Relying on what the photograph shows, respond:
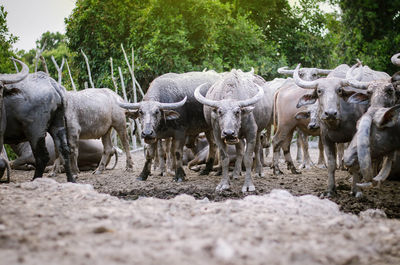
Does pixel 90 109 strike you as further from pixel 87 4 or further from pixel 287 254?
pixel 87 4

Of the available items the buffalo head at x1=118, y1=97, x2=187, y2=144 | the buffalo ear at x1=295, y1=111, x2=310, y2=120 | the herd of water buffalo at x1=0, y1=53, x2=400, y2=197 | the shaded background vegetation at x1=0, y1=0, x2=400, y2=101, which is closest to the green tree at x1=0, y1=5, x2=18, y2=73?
the shaded background vegetation at x1=0, y1=0, x2=400, y2=101

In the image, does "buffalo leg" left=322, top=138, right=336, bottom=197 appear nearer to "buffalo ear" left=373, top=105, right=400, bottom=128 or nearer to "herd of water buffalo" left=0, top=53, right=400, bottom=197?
"herd of water buffalo" left=0, top=53, right=400, bottom=197

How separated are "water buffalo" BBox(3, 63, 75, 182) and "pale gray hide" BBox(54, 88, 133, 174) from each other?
1.83 metres

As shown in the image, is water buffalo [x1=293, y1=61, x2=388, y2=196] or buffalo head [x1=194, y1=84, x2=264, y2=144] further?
buffalo head [x1=194, y1=84, x2=264, y2=144]

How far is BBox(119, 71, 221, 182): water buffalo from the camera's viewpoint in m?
8.62

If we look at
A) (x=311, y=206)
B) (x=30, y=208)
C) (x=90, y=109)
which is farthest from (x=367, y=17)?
(x=30, y=208)

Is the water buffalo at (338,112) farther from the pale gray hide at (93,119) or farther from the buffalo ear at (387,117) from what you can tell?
the pale gray hide at (93,119)

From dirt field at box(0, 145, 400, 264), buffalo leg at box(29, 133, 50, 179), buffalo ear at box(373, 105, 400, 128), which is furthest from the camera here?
buffalo leg at box(29, 133, 50, 179)

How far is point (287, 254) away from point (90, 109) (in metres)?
8.27

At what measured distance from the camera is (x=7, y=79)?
7.45m

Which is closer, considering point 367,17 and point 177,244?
point 177,244

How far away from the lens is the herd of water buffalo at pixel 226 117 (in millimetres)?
6273

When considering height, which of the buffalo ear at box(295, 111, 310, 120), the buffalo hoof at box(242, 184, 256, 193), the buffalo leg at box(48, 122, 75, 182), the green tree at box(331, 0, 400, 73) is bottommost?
the buffalo hoof at box(242, 184, 256, 193)

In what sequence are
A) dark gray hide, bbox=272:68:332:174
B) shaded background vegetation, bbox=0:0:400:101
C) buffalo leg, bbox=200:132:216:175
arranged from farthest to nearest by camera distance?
1. shaded background vegetation, bbox=0:0:400:101
2. buffalo leg, bbox=200:132:216:175
3. dark gray hide, bbox=272:68:332:174
